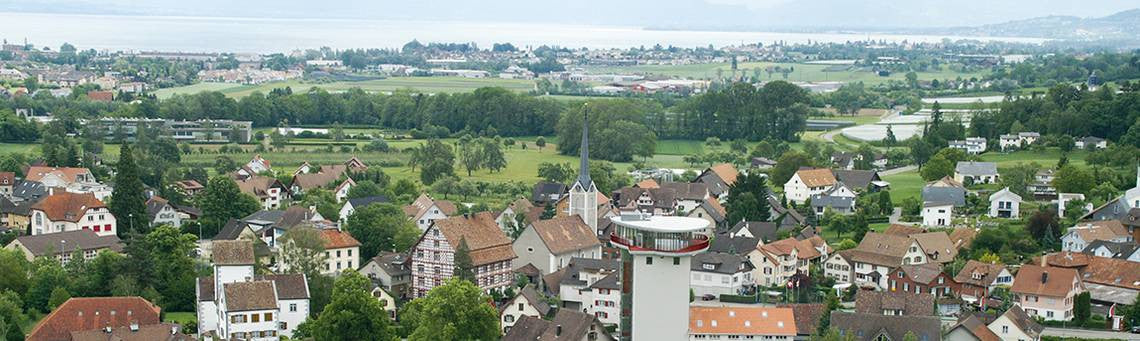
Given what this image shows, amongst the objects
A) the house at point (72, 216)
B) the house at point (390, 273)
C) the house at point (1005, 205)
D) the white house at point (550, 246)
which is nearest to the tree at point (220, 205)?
the house at point (72, 216)

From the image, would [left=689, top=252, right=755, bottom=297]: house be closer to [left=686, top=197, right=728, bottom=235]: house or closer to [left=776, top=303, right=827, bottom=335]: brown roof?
[left=776, top=303, right=827, bottom=335]: brown roof

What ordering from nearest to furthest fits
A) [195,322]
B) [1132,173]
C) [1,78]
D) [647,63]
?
[195,322], [1132,173], [1,78], [647,63]

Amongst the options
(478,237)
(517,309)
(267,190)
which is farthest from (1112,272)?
(267,190)

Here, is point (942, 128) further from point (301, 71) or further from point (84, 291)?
point (301, 71)

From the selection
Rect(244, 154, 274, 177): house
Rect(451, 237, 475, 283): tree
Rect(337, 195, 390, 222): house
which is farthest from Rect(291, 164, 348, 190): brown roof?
Rect(451, 237, 475, 283): tree

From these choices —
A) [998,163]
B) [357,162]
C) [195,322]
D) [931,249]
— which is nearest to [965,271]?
[931,249]
